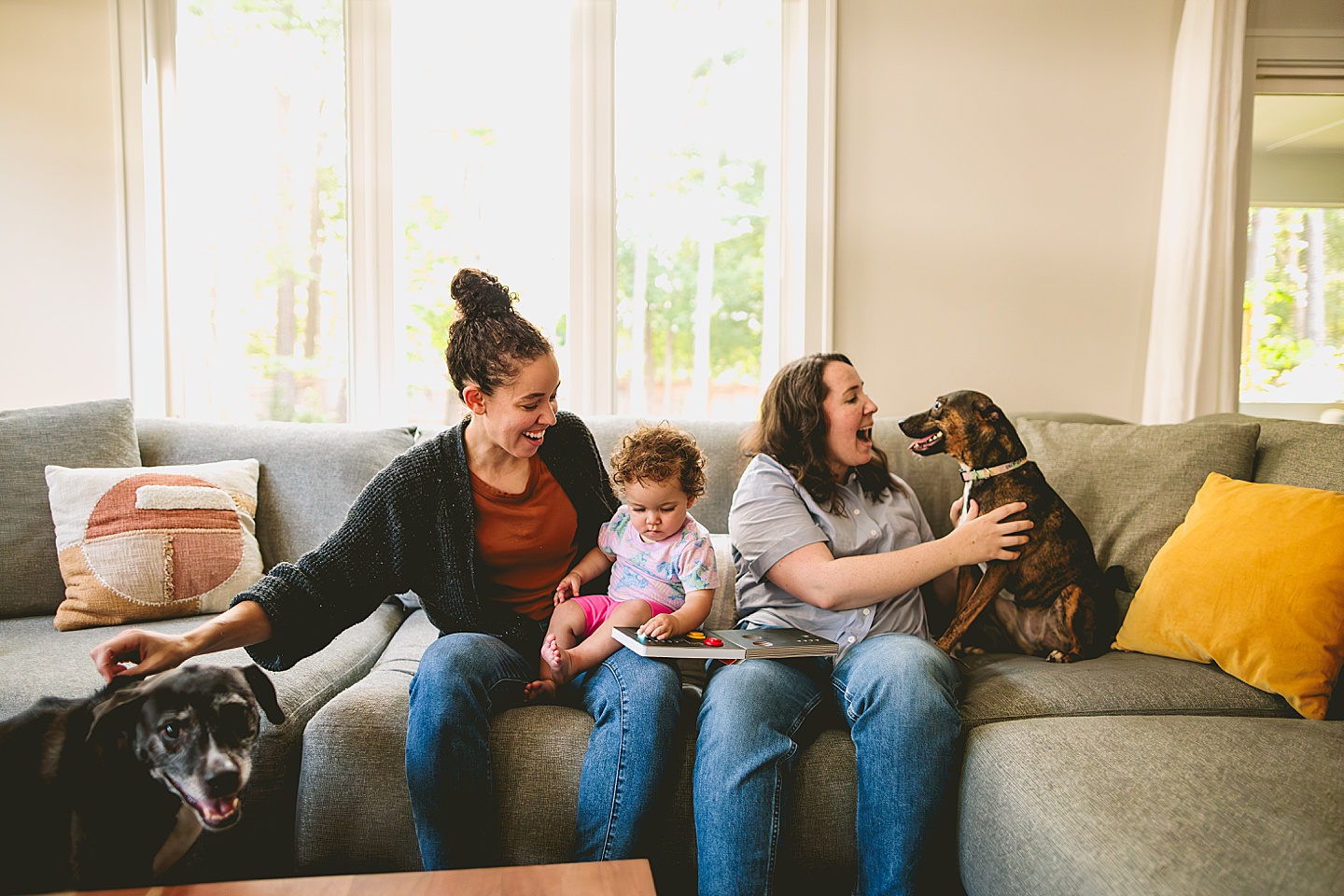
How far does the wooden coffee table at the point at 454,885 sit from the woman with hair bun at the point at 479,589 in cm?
32

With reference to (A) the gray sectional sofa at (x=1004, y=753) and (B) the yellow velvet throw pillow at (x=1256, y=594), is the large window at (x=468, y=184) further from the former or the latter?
(B) the yellow velvet throw pillow at (x=1256, y=594)

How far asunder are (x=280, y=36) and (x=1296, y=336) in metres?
3.84

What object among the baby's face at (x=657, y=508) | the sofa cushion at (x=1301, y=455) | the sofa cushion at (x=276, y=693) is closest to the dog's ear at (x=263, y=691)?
the sofa cushion at (x=276, y=693)

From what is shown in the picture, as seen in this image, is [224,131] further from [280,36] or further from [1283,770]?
[1283,770]

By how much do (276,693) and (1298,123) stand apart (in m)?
3.86

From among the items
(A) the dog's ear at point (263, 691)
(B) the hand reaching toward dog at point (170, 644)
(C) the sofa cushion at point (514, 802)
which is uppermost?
(B) the hand reaching toward dog at point (170, 644)

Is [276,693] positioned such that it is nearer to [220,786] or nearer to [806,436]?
[220,786]

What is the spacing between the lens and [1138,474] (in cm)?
201

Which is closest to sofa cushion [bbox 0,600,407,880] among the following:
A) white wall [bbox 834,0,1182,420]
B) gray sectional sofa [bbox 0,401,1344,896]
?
gray sectional sofa [bbox 0,401,1344,896]

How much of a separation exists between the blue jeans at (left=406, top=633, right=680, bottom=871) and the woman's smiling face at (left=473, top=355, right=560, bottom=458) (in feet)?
1.25

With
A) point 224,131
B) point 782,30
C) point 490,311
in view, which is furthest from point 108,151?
point 782,30

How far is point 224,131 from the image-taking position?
289cm

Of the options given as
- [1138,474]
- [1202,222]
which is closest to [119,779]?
[1138,474]

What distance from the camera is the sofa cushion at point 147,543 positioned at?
1963 mm
